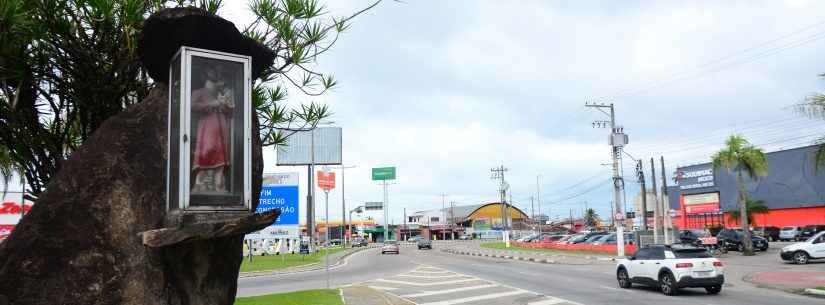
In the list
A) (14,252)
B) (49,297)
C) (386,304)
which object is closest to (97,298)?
(49,297)

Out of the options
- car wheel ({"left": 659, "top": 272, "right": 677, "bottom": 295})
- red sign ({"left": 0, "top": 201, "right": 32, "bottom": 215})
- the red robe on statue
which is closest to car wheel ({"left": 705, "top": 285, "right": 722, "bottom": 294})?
car wheel ({"left": 659, "top": 272, "right": 677, "bottom": 295})

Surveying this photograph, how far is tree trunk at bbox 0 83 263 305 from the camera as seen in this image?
4.05 meters

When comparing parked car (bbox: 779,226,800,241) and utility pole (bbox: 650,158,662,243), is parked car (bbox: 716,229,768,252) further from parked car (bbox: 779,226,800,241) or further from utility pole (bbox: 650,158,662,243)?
parked car (bbox: 779,226,800,241)

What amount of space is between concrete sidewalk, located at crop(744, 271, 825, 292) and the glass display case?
734 inches

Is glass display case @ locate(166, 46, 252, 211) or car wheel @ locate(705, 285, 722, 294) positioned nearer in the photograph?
glass display case @ locate(166, 46, 252, 211)

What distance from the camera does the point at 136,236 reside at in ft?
14.3

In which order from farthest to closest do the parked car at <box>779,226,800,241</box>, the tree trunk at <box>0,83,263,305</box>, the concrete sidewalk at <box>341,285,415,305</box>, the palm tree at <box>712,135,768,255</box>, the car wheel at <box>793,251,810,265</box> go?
the parked car at <box>779,226,800,241</box>
the palm tree at <box>712,135,768,255</box>
the car wheel at <box>793,251,810,265</box>
the concrete sidewalk at <box>341,285,415,305</box>
the tree trunk at <box>0,83,263,305</box>

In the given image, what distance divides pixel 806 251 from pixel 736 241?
1145 cm

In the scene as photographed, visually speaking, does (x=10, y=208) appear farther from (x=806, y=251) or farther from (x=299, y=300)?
(x=806, y=251)

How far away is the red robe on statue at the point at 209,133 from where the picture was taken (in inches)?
177

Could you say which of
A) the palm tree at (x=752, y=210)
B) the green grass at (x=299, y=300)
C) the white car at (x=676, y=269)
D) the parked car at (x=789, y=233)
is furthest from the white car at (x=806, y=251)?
the palm tree at (x=752, y=210)

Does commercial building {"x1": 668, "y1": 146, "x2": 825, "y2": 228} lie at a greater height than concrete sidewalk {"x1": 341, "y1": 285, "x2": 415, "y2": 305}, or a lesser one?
greater

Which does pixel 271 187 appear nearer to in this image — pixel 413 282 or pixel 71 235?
pixel 413 282

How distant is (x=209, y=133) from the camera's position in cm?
454
